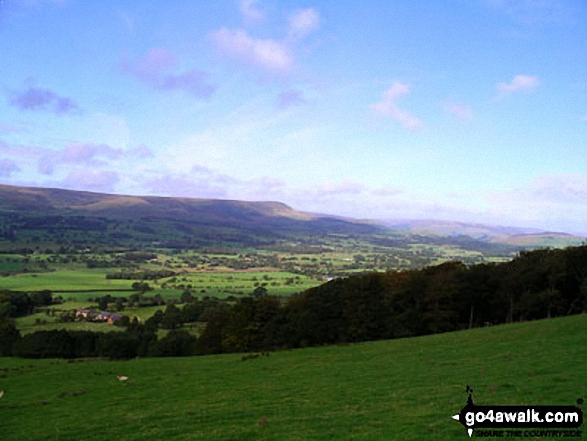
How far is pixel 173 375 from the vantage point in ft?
101

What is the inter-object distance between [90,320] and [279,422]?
73.3m

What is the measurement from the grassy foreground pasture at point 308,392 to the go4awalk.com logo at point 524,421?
20.1 inches

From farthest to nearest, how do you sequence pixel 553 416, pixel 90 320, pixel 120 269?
pixel 120 269
pixel 90 320
pixel 553 416

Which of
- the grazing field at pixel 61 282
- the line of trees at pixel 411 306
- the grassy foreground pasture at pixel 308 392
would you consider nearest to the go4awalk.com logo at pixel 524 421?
the grassy foreground pasture at pixel 308 392

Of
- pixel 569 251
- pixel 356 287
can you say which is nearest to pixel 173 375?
pixel 356 287

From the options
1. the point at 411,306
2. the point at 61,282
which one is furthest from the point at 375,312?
the point at 61,282

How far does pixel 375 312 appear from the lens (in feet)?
172

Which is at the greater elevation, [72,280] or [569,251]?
[569,251]

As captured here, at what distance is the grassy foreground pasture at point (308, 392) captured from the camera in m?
14.7

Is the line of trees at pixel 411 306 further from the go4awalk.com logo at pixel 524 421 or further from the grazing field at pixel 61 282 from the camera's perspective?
the grazing field at pixel 61 282

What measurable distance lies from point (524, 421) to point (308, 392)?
36.5 ft

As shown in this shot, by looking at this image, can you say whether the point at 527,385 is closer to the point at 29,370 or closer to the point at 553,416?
the point at 553,416

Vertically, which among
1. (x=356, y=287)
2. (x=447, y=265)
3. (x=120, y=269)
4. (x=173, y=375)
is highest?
(x=447, y=265)

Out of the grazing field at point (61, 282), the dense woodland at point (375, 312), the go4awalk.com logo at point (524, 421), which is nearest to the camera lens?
the go4awalk.com logo at point (524, 421)
